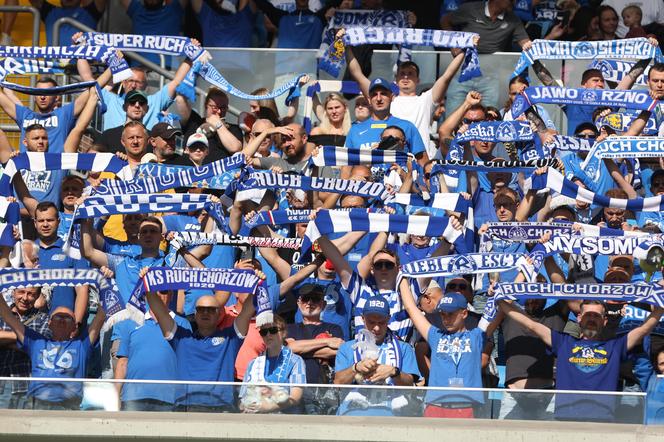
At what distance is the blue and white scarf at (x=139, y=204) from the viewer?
15.3 meters

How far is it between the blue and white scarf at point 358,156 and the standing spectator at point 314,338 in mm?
2145

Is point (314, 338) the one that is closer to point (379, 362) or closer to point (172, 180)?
point (379, 362)

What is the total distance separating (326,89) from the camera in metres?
19.8

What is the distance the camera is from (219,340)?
14141 mm

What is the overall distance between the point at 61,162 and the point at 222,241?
204 centimetres

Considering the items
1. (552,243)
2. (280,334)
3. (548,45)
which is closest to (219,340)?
(280,334)

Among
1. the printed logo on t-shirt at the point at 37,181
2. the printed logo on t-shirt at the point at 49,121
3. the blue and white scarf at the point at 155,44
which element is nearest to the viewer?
the printed logo on t-shirt at the point at 37,181

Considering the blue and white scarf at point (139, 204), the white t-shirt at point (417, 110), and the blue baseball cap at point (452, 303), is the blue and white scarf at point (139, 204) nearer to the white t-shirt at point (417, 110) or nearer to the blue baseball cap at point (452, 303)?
the blue baseball cap at point (452, 303)

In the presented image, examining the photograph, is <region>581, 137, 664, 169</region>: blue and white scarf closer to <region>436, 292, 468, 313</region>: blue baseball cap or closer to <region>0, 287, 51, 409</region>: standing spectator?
<region>436, 292, 468, 313</region>: blue baseball cap

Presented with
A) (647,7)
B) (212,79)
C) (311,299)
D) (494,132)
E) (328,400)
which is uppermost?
(647,7)

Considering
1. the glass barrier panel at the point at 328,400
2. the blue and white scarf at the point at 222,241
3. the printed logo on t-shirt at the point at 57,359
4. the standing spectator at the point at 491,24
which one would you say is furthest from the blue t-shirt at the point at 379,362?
the standing spectator at the point at 491,24

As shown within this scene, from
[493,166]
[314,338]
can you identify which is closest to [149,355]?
[314,338]

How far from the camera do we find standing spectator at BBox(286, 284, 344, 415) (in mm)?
14398

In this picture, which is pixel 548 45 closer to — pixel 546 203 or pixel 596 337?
pixel 546 203
